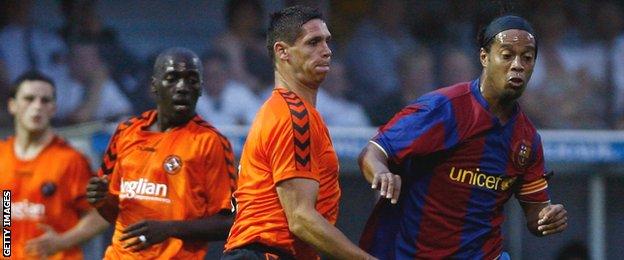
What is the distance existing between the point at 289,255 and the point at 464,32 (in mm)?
6460

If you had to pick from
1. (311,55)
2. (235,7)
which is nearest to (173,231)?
(311,55)

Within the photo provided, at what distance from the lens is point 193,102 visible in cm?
658

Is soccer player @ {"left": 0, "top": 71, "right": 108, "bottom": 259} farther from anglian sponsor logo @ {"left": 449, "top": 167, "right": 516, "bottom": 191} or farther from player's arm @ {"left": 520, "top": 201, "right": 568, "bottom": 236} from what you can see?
player's arm @ {"left": 520, "top": 201, "right": 568, "bottom": 236}

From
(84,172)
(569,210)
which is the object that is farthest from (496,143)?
(569,210)

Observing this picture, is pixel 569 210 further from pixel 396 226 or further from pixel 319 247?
pixel 319 247

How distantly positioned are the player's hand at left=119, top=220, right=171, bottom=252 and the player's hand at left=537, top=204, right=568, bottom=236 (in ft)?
6.23

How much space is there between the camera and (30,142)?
8.12 metres

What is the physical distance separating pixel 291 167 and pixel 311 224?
244 mm

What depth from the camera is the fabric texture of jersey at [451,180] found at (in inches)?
210

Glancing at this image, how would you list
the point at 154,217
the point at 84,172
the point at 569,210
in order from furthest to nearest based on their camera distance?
the point at 569,210 → the point at 84,172 → the point at 154,217

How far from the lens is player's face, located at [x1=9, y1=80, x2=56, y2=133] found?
318 inches

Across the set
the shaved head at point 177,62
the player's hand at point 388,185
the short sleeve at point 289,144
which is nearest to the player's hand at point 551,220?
the player's hand at point 388,185

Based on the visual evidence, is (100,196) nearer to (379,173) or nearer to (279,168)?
(279,168)

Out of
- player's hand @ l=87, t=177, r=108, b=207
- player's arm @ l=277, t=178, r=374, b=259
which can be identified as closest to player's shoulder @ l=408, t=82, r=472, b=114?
player's arm @ l=277, t=178, r=374, b=259
